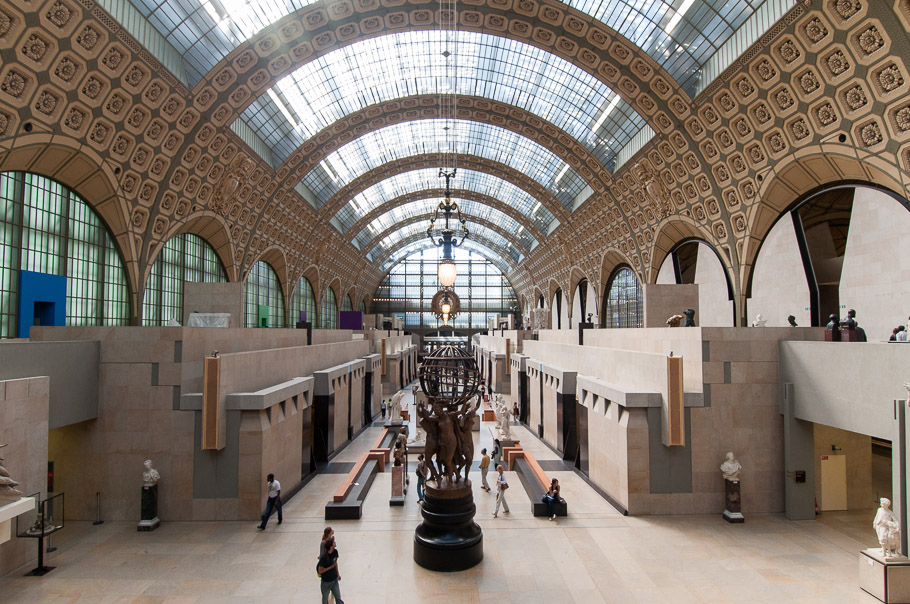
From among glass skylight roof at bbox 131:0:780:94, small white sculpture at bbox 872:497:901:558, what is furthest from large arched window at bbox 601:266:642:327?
small white sculpture at bbox 872:497:901:558

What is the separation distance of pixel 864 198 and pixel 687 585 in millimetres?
14282

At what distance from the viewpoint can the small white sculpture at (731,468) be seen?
36.2 ft

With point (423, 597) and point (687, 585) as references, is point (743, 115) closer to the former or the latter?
point (687, 585)

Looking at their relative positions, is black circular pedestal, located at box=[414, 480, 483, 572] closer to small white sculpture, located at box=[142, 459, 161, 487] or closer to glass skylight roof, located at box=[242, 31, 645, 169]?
small white sculpture, located at box=[142, 459, 161, 487]

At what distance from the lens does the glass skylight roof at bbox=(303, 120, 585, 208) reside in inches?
1401

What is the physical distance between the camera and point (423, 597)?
793cm

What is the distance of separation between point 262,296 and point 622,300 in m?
24.7

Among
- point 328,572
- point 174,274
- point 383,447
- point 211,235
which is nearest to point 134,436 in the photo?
point 328,572

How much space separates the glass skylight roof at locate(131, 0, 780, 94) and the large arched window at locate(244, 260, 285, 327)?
50.4 ft

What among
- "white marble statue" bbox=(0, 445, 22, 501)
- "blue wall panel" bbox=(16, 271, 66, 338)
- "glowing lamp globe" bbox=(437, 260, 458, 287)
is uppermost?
"glowing lamp globe" bbox=(437, 260, 458, 287)

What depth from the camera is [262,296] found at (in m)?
34.6

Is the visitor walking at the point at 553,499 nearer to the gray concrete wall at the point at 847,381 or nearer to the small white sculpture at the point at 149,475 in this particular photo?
the gray concrete wall at the point at 847,381

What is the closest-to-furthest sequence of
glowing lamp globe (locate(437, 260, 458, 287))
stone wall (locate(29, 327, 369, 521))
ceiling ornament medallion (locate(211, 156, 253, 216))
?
stone wall (locate(29, 327, 369, 521)) < glowing lamp globe (locate(437, 260, 458, 287)) < ceiling ornament medallion (locate(211, 156, 253, 216))

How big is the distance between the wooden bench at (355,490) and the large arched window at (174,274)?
12688 mm
